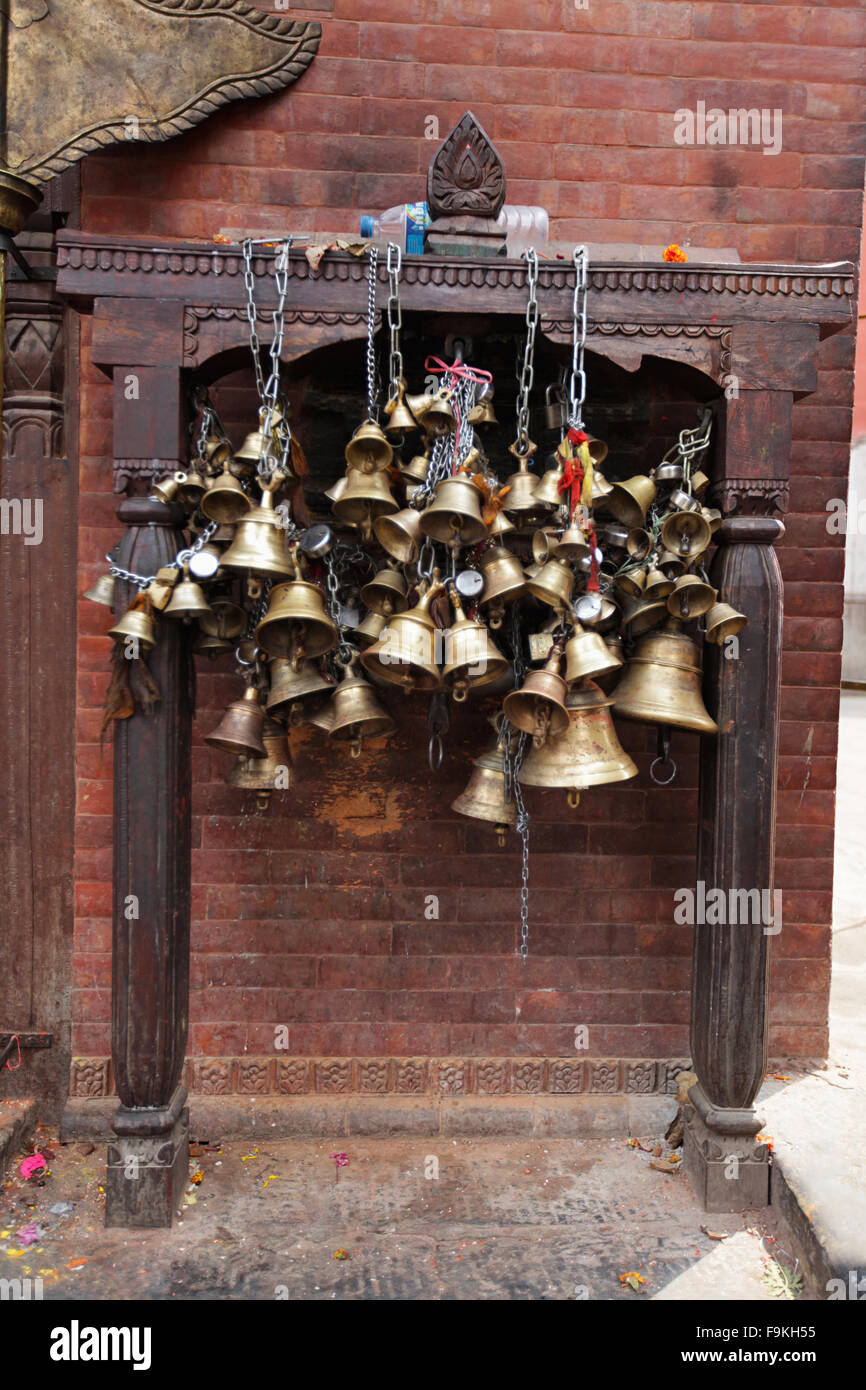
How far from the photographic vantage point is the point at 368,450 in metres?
3.49

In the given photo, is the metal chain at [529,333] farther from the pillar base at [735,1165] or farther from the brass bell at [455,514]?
the pillar base at [735,1165]

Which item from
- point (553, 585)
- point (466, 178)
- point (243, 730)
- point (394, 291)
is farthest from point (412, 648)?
point (466, 178)

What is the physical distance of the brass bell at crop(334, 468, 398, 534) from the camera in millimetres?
3482

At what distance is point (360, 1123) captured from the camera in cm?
437

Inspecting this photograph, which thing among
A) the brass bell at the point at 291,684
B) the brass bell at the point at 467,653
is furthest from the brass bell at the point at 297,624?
the brass bell at the point at 467,653

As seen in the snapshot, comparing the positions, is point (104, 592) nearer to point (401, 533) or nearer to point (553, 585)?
point (401, 533)

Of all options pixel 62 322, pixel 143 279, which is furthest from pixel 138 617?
pixel 62 322

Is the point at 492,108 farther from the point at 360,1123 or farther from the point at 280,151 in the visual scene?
the point at 360,1123

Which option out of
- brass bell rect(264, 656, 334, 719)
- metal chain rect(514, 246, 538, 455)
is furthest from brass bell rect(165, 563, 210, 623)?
metal chain rect(514, 246, 538, 455)

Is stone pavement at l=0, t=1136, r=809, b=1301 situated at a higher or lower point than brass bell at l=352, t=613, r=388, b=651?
lower

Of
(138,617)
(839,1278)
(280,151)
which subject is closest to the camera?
(839,1278)

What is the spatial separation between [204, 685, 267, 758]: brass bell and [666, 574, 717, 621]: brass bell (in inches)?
61.3

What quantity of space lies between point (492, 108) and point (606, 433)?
1.52 meters

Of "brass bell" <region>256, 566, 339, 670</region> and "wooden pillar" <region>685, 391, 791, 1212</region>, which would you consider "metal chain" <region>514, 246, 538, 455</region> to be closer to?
"wooden pillar" <region>685, 391, 791, 1212</region>
